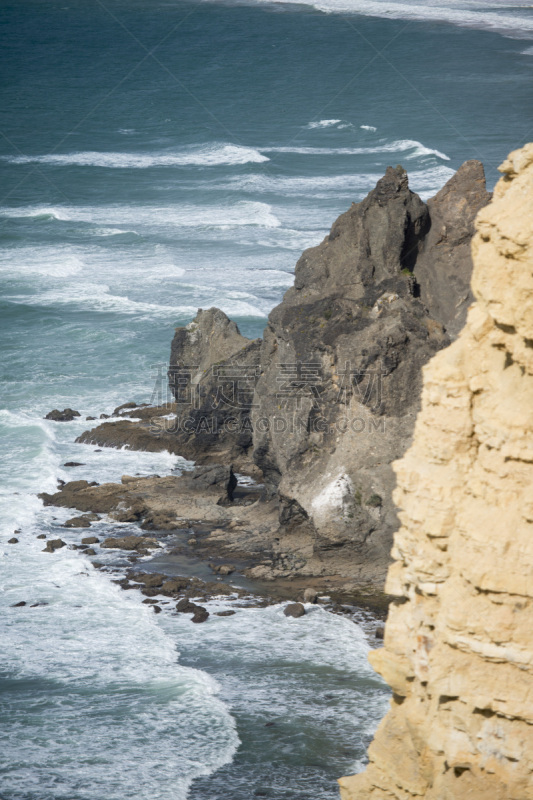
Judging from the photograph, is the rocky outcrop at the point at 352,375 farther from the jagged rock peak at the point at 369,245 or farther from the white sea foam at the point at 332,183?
the white sea foam at the point at 332,183

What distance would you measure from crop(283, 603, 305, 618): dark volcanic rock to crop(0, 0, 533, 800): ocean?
21 cm

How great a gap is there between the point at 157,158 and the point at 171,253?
92.3 feet

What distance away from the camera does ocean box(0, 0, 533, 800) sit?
Result: 17234 mm

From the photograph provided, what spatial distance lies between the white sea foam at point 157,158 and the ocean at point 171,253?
42 centimetres

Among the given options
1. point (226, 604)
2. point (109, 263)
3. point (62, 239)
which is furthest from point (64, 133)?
point (226, 604)

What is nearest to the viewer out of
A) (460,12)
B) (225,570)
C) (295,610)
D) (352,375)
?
(295,610)

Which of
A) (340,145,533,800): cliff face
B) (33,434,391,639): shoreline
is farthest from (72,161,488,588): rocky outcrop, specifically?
(340,145,533,800): cliff face

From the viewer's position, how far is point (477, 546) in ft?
28.6

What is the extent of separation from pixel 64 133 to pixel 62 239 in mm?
34595

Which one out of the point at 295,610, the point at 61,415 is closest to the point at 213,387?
the point at 61,415

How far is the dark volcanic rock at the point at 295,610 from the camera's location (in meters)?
21.3

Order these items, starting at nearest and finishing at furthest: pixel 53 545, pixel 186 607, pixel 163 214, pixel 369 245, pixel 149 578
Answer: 1. pixel 186 607
2. pixel 149 578
3. pixel 53 545
4. pixel 369 245
5. pixel 163 214

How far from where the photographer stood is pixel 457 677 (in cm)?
889
